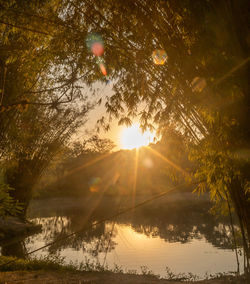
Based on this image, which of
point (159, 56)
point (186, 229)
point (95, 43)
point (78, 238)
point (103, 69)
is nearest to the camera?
point (159, 56)

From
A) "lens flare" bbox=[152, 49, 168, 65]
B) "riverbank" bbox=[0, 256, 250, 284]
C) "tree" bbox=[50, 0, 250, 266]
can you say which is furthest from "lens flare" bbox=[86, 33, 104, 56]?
"riverbank" bbox=[0, 256, 250, 284]

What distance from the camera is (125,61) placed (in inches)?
171

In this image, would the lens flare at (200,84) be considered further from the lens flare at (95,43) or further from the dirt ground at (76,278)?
the dirt ground at (76,278)

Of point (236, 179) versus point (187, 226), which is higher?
point (236, 179)

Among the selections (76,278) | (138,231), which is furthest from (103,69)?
(138,231)

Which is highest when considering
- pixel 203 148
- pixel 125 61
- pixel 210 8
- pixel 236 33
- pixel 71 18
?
pixel 71 18

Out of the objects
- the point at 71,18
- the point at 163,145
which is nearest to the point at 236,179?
the point at 163,145

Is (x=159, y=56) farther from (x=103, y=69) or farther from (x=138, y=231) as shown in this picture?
(x=138, y=231)

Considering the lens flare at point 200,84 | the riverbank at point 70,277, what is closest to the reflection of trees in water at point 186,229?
the riverbank at point 70,277

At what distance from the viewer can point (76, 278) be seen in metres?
5.32

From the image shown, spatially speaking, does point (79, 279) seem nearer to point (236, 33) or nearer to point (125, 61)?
point (125, 61)

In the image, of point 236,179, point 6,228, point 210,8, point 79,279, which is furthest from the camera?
point 6,228

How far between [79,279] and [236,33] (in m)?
4.47

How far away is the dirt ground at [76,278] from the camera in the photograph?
4998 mm
